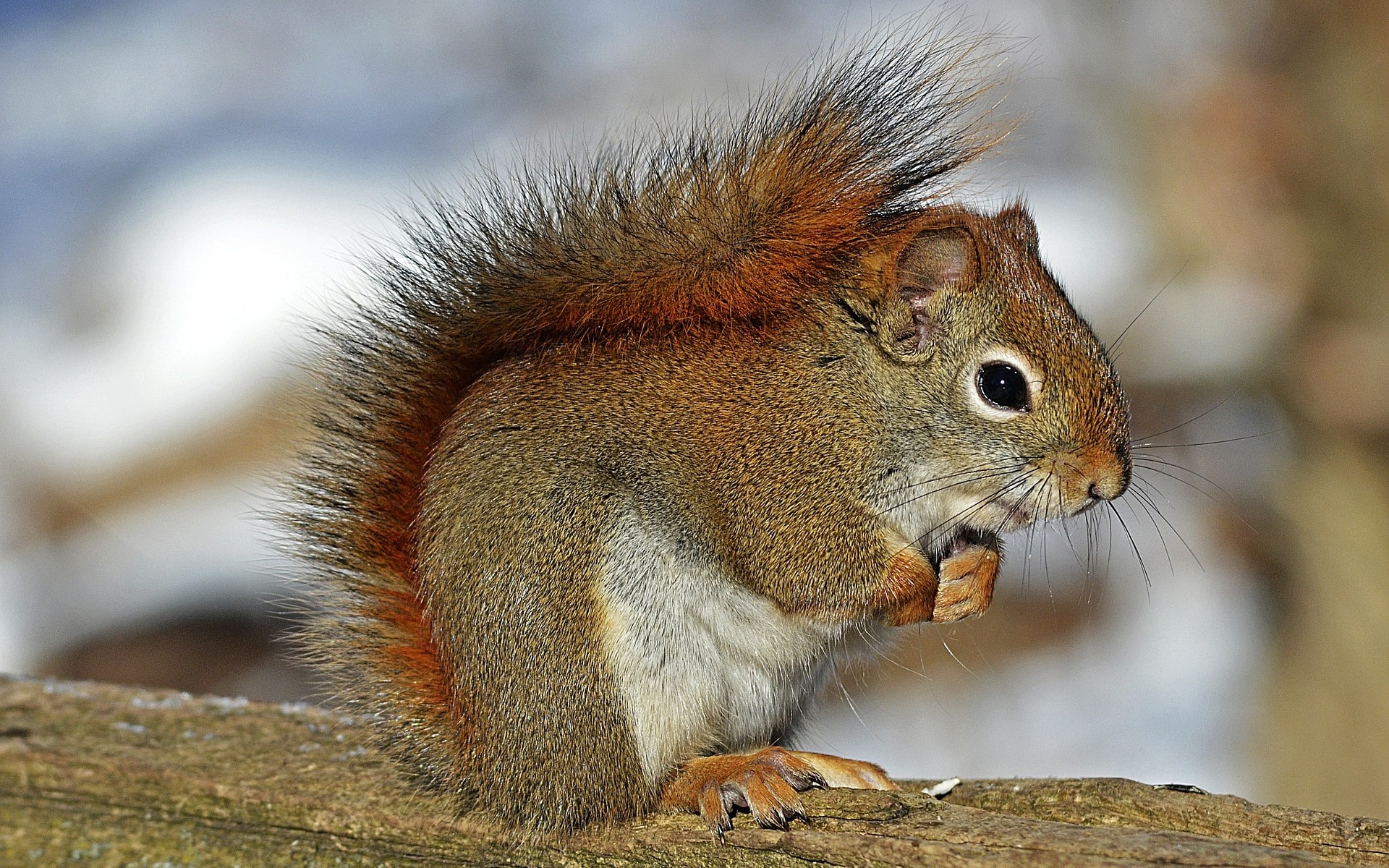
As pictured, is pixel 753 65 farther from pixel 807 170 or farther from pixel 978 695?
pixel 807 170

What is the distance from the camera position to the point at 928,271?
1.46 metres

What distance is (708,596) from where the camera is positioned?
1392 mm

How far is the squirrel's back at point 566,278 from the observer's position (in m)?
1.39

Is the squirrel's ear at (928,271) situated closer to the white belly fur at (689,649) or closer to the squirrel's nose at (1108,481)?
the squirrel's nose at (1108,481)

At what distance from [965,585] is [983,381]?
239 mm

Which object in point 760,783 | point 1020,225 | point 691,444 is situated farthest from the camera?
point 1020,225

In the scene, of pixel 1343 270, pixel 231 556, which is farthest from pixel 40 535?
pixel 1343 270

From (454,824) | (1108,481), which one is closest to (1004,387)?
(1108,481)

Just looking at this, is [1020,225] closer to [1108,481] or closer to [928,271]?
[928,271]

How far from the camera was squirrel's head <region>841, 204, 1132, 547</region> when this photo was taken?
1406mm

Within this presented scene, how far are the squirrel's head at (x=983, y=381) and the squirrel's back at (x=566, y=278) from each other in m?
0.07

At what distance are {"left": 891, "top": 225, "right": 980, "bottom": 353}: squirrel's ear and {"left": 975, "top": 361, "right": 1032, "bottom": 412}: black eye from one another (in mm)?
83

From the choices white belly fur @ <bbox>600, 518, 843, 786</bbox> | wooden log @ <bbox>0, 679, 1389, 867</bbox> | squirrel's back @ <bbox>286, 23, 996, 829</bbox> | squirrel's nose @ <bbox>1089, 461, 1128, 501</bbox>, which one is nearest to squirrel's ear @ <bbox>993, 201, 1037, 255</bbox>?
squirrel's back @ <bbox>286, 23, 996, 829</bbox>

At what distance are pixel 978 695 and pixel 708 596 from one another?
2.32 m
